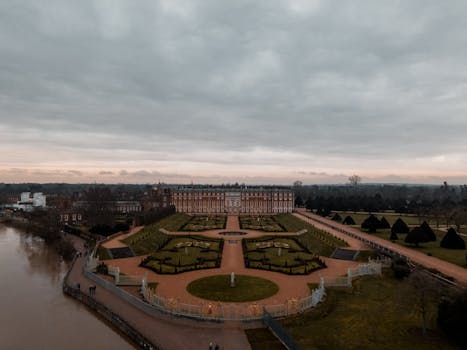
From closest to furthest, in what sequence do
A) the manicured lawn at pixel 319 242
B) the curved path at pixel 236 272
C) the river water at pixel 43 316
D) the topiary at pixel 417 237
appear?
the river water at pixel 43 316
the curved path at pixel 236 272
the topiary at pixel 417 237
the manicured lawn at pixel 319 242

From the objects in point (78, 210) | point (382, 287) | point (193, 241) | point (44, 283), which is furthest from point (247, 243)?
point (78, 210)

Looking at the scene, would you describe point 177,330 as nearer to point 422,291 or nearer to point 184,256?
point 422,291

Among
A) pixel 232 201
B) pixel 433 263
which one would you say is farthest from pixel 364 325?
pixel 232 201

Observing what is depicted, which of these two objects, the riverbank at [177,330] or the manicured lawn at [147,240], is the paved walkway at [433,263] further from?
Result: the manicured lawn at [147,240]

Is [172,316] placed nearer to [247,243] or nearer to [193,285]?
[193,285]

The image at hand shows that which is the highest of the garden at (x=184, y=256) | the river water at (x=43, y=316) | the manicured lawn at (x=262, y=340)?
the garden at (x=184, y=256)

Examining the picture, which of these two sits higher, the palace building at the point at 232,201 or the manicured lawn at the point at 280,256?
the palace building at the point at 232,201

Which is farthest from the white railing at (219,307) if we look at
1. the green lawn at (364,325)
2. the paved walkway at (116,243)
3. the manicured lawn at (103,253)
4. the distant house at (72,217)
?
the distant house at (72,217)
